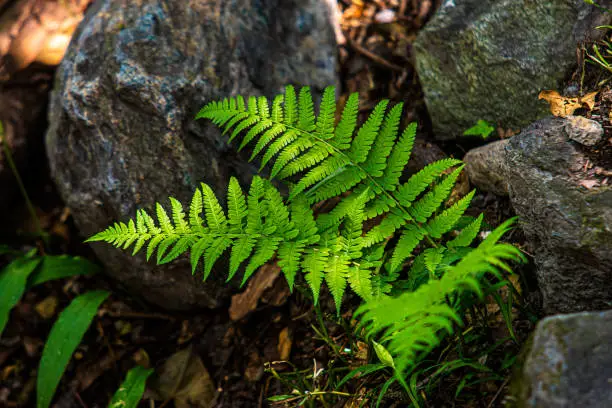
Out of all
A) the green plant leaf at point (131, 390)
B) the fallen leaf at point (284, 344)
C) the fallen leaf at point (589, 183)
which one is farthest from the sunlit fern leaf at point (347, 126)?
the green plant leaf at point (131, 390)

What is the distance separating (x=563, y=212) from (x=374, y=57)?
189 centimetres

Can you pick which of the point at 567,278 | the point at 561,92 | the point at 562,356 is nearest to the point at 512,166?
the point at 567,278

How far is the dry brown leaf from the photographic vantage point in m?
1.99

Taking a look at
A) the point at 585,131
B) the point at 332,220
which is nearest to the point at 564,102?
the point at 585,131

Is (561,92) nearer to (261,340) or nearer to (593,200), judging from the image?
(593,200)

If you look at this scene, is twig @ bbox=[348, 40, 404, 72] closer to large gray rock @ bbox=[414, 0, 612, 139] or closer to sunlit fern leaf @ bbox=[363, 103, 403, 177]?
large gray rock @ bbox=[414, 0, 612, 139]

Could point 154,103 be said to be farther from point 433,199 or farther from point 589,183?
point 589,183

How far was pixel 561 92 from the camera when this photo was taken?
2.25 m

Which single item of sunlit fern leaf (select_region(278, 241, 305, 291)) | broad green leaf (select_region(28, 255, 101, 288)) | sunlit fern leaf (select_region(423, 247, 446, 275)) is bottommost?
broad green leaf (select_region(28, 255, 101, 288))

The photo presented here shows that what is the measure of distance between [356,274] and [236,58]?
146cm

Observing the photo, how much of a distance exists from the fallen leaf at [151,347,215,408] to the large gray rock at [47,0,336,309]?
30 cm

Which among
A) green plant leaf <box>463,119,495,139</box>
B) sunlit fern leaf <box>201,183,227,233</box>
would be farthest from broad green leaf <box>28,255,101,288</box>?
green plant leaf <box>463,119,495,139</box>

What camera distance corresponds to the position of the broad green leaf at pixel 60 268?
3.07m

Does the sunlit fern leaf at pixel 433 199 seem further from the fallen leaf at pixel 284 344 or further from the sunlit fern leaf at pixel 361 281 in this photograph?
the fallen leaf at pixel 284 344
